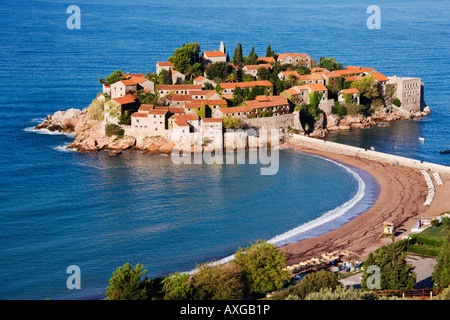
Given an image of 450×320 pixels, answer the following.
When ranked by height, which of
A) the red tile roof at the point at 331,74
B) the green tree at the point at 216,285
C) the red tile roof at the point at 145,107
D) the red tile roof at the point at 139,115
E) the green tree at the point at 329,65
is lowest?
the green tree at the point at 216,285

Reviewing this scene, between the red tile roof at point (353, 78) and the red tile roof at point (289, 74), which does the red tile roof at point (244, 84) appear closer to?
the red tile roof at point (289, 74)

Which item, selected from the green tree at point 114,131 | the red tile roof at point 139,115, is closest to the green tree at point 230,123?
the red tile roof at point 139,115

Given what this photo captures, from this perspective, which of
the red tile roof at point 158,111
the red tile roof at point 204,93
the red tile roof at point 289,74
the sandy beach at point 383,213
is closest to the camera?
the sandy beach at point 383,213

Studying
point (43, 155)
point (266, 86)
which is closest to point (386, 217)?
point (266, 86)

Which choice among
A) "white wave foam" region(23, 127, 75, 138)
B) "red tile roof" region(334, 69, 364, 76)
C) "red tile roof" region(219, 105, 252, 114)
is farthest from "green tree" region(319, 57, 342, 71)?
"white wave foam" region(23, 127, 75, 138)

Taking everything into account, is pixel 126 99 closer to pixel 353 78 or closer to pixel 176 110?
pixel 176 110

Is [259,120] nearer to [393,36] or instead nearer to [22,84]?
[22,84]

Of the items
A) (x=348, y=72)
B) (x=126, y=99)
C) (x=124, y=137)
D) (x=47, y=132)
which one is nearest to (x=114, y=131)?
(x=124, y=137)
